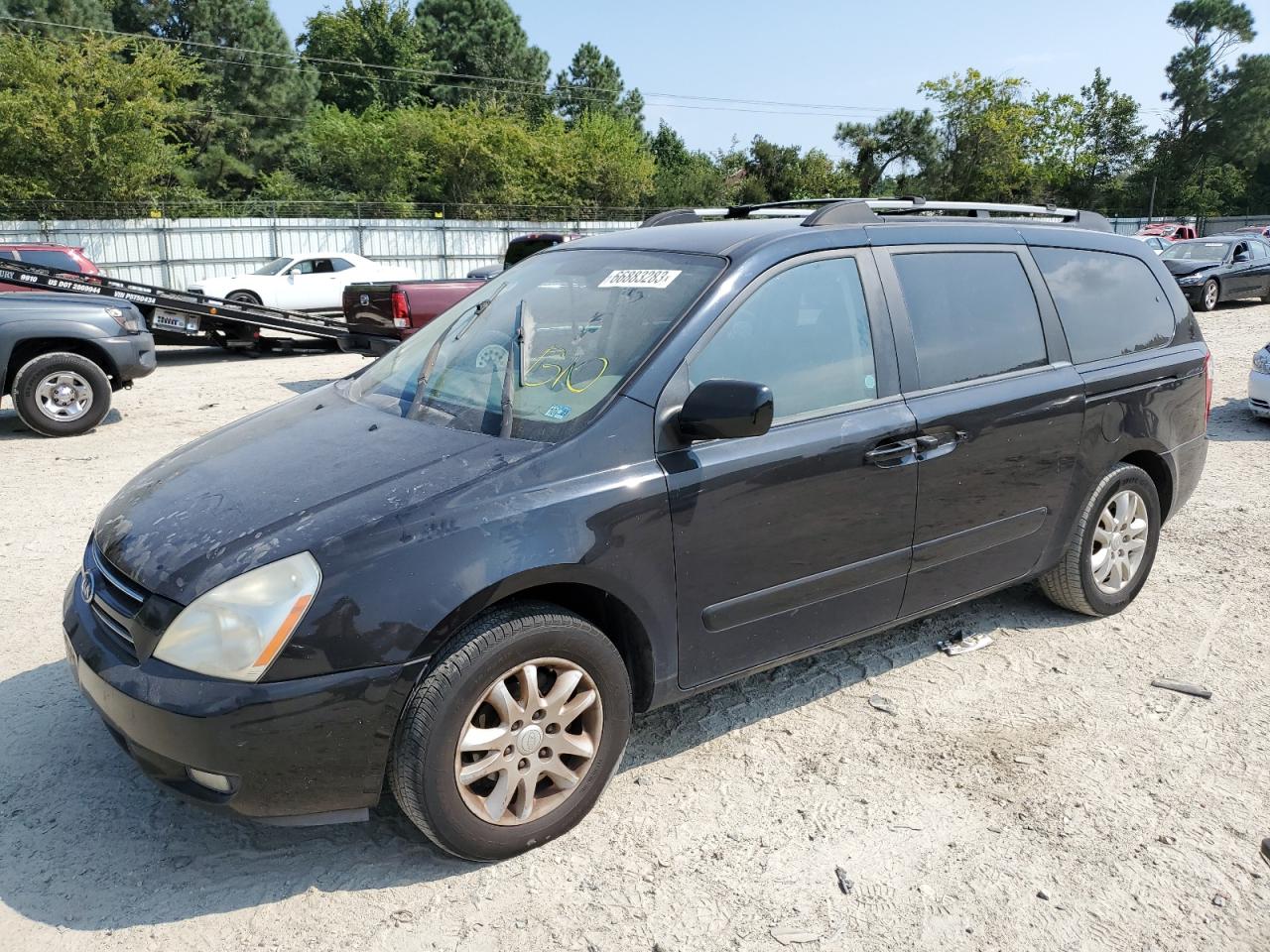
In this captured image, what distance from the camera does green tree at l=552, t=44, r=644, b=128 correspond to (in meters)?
70.9

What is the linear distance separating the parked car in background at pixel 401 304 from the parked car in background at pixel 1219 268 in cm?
1493

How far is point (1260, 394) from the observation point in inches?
347

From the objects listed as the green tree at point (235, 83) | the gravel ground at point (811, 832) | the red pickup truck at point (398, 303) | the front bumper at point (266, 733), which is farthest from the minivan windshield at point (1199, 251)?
the green tree at point (235, 83)

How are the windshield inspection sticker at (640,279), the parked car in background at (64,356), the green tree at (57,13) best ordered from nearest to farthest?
the windshield inspection sticker at (640,279), the parked car in background at (64,356), the green tree at (57,13)

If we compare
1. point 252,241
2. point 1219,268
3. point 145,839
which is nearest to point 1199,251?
point 1219,268

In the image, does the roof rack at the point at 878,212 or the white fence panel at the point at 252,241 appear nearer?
the roof rack at the point at 878,212

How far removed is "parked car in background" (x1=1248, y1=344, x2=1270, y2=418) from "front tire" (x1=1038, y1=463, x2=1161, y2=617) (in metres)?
5.34

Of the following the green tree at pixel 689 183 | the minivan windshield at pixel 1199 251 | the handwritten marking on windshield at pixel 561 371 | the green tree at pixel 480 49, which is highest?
the green tree at pixel 480 49

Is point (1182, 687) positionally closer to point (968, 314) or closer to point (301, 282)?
point (968, 314)

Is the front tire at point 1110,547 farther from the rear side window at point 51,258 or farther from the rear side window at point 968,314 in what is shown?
the rear side window at point 51,258

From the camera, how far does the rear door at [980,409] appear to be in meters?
3.53

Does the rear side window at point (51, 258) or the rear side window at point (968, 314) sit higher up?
the rear side window at point (51, 258)

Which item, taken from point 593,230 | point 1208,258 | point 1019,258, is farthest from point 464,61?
point 1019,258

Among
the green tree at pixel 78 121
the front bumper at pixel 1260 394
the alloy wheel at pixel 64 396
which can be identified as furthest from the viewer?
the green tree at pixel 78 121
